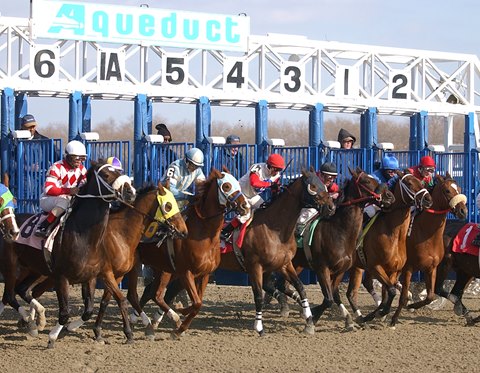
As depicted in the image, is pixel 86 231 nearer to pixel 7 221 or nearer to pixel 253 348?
pixel 7 221

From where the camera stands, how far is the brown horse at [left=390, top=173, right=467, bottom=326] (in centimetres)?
1106

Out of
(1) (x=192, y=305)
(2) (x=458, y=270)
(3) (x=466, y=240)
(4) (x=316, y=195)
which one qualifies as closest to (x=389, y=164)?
(3) (x=466, y=240)

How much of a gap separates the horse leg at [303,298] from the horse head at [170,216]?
1661 millimetres

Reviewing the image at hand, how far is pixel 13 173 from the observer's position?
13.4 meters

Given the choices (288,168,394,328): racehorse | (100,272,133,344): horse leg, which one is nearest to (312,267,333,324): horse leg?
(288,168,394,328): racehorse

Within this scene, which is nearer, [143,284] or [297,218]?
[297,218]

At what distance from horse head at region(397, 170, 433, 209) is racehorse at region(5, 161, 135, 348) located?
9.80 ft

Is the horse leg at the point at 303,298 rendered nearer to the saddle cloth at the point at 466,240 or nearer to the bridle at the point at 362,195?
the bridle at the point at 362,195

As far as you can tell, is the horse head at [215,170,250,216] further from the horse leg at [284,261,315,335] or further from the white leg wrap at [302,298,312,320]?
the white leg wrap at [302,298,312,320]

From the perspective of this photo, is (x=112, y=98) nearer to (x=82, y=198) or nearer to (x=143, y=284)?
(x=143, y=284)

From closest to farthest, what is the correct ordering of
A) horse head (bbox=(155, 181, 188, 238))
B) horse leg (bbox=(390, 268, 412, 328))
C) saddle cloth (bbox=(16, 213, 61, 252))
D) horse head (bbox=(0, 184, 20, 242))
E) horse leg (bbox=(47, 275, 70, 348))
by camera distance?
1. horse head (bbox=(0, 184, 20, 242))
2. horse leg (bbox=(47, 275, 70, 348))
3. horse head (bbox=(155, 181, 188, 238))
4. saddle cloth (bbox=(16, 213, 61, 252))
5. horse leg (bbox=(390, 268, 412, 328))

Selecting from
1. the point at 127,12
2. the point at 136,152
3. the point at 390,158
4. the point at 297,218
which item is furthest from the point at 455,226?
the point at 127,12

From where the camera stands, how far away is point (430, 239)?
1116cm

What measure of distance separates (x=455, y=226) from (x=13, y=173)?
5492 mm
